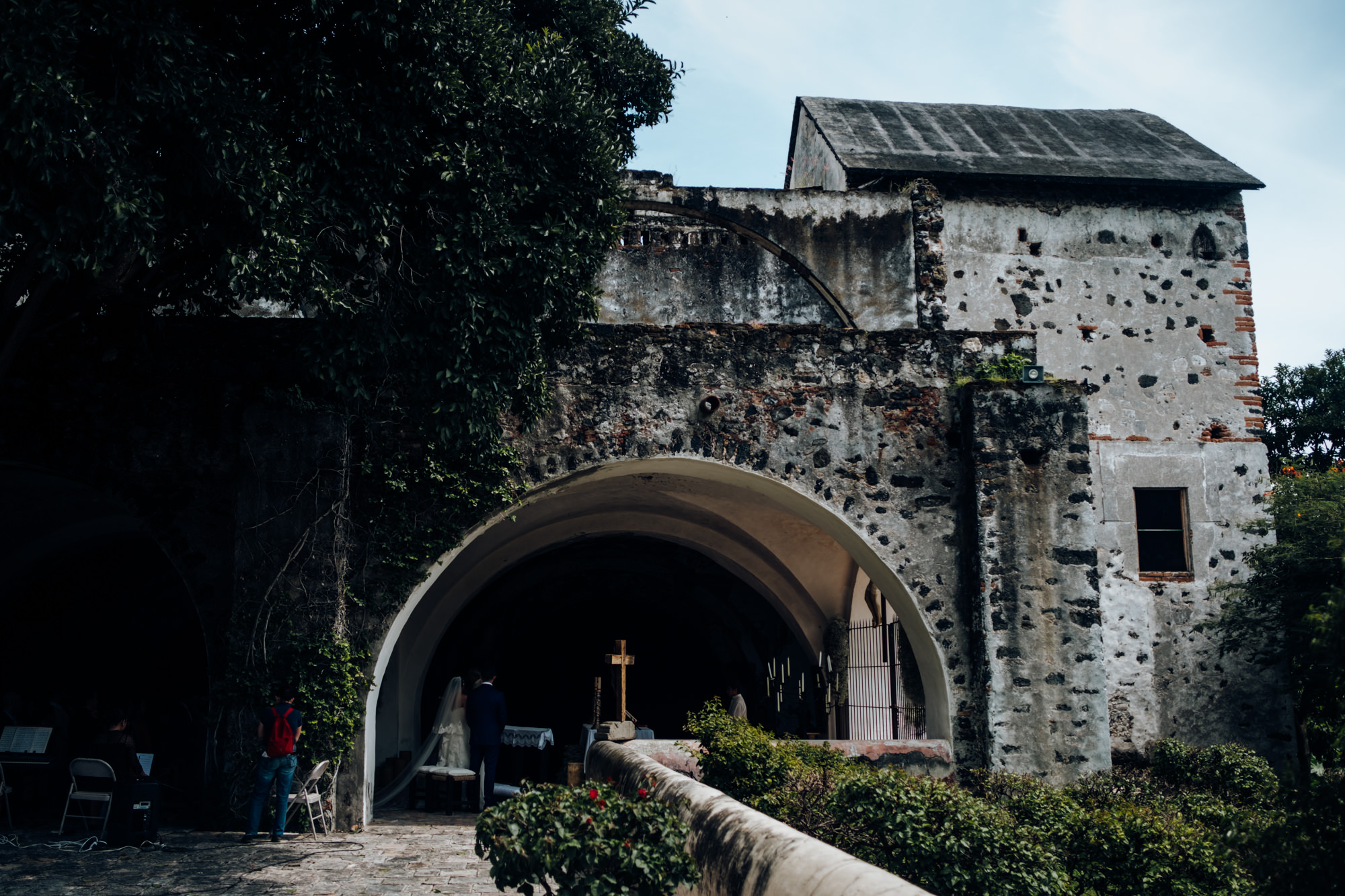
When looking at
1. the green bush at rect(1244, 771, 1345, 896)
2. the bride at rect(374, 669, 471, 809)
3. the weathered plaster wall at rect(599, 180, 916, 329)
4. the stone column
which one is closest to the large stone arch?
the bride at rect(374, 669, 471, 809)

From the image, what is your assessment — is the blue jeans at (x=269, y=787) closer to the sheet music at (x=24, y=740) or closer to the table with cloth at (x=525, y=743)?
the sheet music at (x=24, y=740)

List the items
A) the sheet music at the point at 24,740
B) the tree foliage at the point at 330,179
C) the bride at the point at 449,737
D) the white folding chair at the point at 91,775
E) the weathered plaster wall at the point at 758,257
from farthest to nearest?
1. the weathered plaster wall at the point at 758,257
2. the bride at the point at 449,737
3. the sheet music at the point at 24,740
4. the white folding chair at the point at 91,775
5. the tree foliage at the point at 330,179

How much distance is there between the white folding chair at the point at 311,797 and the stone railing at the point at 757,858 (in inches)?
149

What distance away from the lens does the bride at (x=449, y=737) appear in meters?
11.7

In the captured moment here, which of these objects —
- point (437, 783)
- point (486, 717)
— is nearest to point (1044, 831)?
point (486, 717)

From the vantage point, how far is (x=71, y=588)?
41.9 feet

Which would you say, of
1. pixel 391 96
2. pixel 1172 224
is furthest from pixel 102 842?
pixel 1172 224

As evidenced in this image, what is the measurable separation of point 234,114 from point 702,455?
4763 millimetres

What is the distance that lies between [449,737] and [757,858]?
8.87 metres

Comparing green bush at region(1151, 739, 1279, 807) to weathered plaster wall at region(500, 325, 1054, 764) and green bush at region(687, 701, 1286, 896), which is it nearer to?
weathered plaster wall at region(500, 325, 1054, 764)

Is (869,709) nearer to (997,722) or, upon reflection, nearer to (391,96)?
(997,722)

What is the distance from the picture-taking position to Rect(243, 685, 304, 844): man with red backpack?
7770mm

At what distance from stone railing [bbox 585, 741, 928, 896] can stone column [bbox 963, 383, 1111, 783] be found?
4.51 m

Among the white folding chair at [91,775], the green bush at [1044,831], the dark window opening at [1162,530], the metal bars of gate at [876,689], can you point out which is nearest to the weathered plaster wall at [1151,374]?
the dark window opening at [1162,530]
